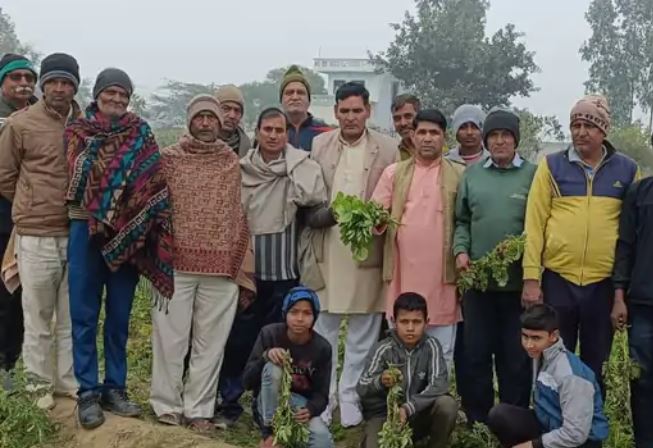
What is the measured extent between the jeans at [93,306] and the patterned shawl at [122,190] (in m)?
0.11

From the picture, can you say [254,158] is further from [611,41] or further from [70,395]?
[611,41]

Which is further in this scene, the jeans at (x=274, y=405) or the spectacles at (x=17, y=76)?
the spectacles at (x=17, y=76)

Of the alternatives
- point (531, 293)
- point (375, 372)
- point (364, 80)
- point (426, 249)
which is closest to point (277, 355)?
point (375, 372)

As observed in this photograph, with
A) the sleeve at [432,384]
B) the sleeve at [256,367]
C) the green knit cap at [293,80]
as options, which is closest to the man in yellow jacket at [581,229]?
the sleeve at [432,384]

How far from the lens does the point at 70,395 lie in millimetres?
5016

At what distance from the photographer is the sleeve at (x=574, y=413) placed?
13.3 feet

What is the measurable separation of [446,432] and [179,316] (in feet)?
5.55

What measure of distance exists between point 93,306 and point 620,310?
2.96 m

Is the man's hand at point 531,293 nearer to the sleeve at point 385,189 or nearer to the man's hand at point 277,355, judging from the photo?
the sleeve at point 385,189

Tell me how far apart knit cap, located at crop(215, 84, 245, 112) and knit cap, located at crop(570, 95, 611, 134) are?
223 centimetres

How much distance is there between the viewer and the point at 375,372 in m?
4.37

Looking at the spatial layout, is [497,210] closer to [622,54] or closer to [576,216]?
[576,216]

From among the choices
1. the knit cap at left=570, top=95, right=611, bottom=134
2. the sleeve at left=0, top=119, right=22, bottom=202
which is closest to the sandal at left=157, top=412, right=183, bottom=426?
the sleeve at left=0, top=119, right=22, bottom=202

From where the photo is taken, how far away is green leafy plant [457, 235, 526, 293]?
4.42 meters
